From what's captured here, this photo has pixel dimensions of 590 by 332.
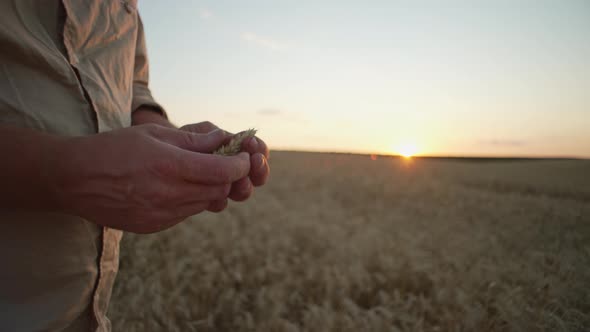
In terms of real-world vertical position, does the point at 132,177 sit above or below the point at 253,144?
below

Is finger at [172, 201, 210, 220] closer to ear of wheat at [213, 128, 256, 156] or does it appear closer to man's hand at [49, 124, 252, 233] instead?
man's hand at [49, 124, 252, 233]

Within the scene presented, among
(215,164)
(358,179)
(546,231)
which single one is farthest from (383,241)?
(358,179)

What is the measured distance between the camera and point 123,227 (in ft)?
2.60

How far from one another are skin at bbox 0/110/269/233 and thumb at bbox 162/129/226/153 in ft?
0.26

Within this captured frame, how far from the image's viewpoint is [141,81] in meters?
1.79

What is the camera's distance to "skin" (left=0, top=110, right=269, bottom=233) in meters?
0.68

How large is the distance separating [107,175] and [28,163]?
169 millimetres

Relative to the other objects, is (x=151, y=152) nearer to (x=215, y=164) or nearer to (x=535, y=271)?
(x=215, y=164)

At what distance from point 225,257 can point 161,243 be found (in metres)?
0.76

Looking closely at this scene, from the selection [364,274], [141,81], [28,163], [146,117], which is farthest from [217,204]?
[364,274]

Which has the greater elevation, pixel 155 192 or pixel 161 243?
pixel 155 192

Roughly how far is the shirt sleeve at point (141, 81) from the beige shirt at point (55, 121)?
0.40 m

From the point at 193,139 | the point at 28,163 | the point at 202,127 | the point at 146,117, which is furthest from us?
the point at 146,117

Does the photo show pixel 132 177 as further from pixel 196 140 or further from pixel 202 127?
pixel 202 127
